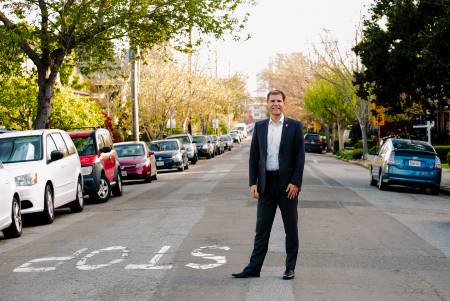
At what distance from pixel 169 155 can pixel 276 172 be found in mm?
29456

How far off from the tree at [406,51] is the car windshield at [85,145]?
32.9 feet

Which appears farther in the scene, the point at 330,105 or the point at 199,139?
the point at 330,105

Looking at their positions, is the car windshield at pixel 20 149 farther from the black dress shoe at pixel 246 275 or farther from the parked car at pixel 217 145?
the parked car at pixel 217 145

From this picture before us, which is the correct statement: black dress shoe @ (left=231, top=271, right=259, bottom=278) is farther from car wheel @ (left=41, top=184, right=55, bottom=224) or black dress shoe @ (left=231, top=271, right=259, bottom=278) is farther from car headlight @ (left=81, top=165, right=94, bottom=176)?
car headlight @ (left=81, top=165, right=94, bottom=176)

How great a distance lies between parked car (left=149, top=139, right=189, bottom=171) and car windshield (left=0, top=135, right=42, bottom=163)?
21.1 metres

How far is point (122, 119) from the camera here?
57.1 metres

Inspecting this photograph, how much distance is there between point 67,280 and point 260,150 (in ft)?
7.99

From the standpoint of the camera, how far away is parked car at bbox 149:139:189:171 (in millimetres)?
37938

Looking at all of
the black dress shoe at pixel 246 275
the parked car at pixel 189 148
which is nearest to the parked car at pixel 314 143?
the parked car at pixel 189 148

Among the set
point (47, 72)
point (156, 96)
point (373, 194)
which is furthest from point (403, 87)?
point (156, 96)

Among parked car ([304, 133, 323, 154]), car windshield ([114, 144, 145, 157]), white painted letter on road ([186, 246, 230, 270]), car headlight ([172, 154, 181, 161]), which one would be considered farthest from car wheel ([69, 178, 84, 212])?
parked car ([304, 133, 323, 154])

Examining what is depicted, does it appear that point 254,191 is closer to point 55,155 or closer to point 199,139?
point 55,155

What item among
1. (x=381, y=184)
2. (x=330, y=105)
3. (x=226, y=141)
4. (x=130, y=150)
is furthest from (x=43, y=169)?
(x=226, y=141)

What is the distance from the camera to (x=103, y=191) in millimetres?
21062
